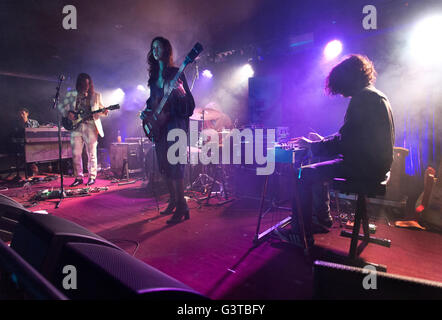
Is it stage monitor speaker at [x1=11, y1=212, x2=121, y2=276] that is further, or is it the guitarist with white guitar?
the guitarist with white guitar

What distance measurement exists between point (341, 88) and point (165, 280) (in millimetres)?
2559

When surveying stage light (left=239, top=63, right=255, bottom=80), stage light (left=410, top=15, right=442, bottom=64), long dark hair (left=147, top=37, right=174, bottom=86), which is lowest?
long dark hair (left=147, top=37, right=174, bottom=86)

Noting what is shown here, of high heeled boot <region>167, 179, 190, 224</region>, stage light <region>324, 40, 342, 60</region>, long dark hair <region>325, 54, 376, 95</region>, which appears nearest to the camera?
long dark hair <region>325, 54, 376, 95</region>

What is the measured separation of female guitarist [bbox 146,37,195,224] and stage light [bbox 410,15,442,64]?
14.0ft

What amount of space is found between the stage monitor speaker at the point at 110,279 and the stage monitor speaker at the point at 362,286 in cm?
60

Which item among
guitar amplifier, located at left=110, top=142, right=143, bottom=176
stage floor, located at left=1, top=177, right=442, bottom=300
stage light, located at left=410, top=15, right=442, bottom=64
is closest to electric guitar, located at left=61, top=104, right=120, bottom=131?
guitar amplifier, located at left=110, top=142, right=143, bottom=176

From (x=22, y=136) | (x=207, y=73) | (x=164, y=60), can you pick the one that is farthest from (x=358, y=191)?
(x=22, y=136)

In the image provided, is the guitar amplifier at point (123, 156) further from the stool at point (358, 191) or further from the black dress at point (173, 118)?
the stool at point (358, 191)

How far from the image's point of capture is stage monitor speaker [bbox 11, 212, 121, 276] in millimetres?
982

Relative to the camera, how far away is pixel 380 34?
456cm

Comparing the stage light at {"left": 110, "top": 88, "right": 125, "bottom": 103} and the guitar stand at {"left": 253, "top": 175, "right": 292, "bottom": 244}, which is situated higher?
the stage light at {"left": 110, "top": 88, "right": 125, "bottom": 103}

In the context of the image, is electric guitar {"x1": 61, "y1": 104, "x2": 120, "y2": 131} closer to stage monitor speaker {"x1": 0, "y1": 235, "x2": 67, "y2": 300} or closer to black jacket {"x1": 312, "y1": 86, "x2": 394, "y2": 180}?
stage monitor speaker {"x1": 0, "y1": 235, "x2": 67, "y2": 300}

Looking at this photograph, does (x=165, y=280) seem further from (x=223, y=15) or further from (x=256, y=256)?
(x=223, y=15)

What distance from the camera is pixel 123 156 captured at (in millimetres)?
6793
